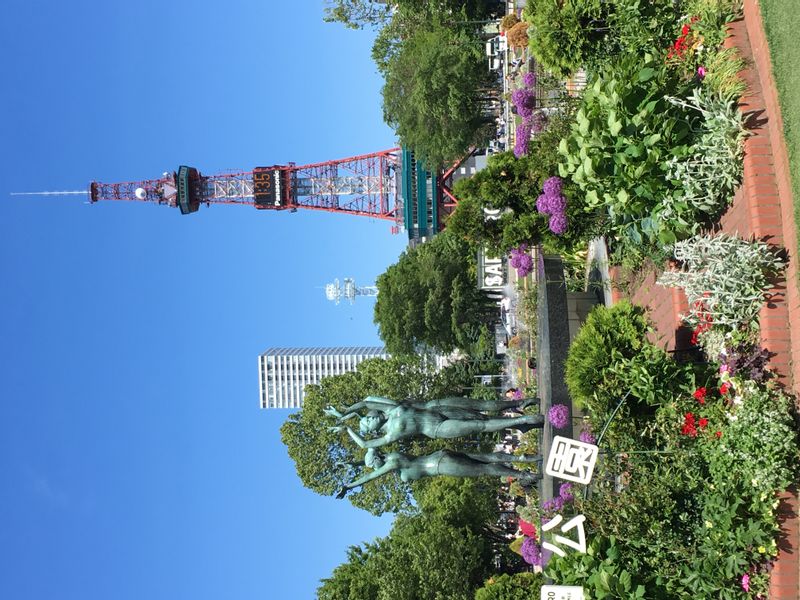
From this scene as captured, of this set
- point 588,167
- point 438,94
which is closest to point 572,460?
point 588,167

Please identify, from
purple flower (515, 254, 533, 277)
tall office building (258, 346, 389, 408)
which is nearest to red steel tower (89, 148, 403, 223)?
purple flower (515, 254, 533, 277)

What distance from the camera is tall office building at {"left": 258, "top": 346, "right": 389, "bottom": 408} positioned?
439ft

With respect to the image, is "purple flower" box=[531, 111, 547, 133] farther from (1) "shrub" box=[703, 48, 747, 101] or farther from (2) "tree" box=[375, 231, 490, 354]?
(2) "tree" box=[375, 231, 490, 354]

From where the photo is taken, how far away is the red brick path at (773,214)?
435 inches

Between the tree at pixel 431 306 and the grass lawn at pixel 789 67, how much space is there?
106 ft

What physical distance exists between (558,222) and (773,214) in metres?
5.64

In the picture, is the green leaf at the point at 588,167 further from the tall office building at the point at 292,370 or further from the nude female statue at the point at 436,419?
the tall office building at the point at 292,370

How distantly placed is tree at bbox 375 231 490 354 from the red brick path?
104 ft

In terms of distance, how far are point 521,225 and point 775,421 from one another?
764 centimetres

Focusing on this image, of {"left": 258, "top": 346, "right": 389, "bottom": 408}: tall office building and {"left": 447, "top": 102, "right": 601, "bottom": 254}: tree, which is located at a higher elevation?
{"left": 447, "top": 102, "right": 601, "bottom": 254}: tree

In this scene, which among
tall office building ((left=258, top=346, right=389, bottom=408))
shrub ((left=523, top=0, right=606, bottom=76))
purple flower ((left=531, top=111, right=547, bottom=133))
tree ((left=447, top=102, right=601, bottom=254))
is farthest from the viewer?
tall office building ((left=258, top=346, right=389, bottom=408))

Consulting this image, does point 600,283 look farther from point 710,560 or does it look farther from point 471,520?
point 471,520

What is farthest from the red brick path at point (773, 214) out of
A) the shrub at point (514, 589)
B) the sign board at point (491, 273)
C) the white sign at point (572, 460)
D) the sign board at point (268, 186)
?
the sign board at point (268, 186)

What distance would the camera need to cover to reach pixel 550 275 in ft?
64.8
